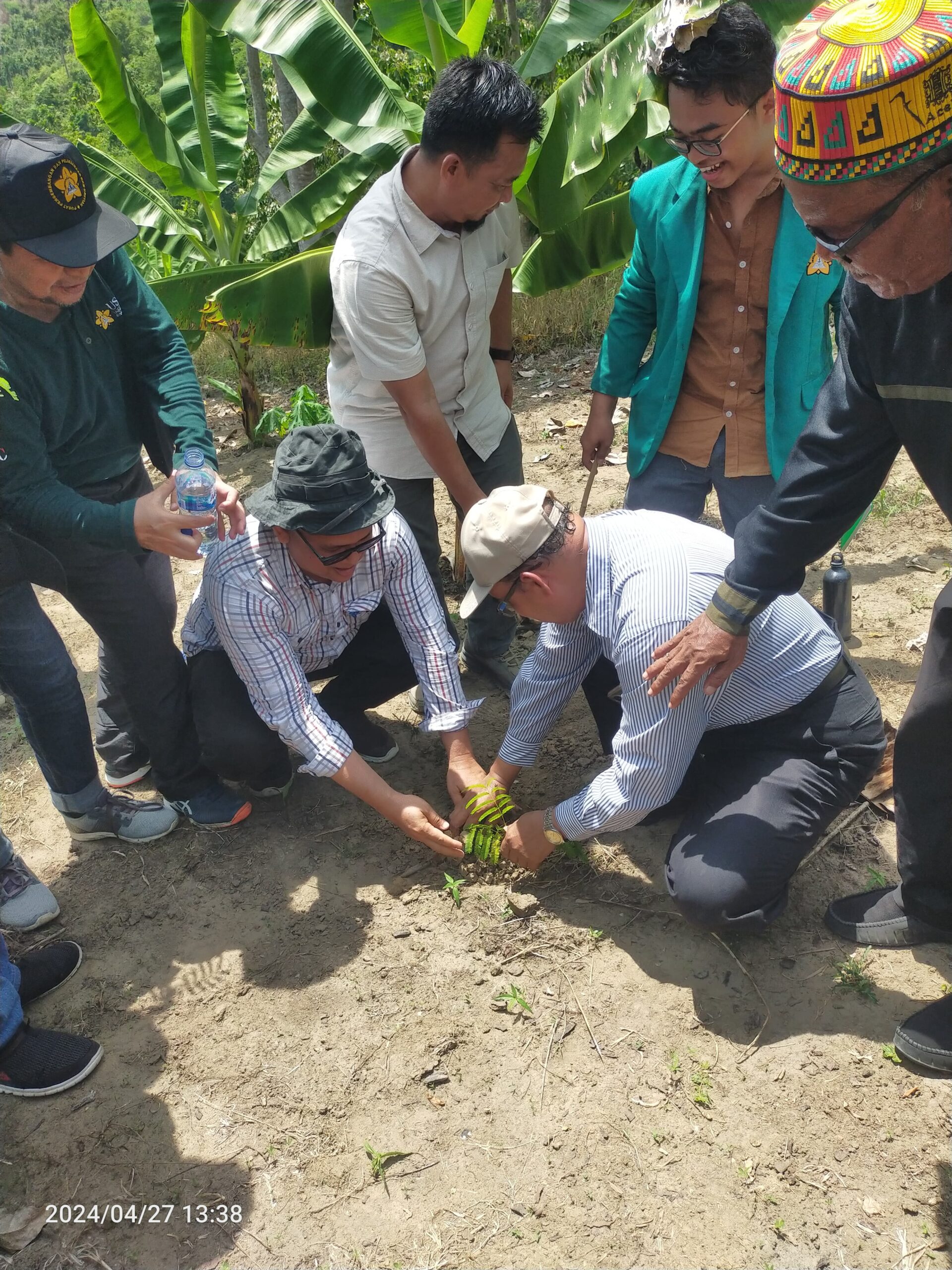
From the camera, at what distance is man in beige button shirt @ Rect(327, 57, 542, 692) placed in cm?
295

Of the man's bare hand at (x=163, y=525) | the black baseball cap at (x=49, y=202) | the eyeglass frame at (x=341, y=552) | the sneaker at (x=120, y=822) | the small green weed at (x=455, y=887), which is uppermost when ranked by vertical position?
the black baseball cap at (x=49, y=202)

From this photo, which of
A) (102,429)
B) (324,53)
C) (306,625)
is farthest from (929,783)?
(324,53)

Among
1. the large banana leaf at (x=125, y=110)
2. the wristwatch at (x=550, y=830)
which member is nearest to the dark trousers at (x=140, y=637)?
the wristwatch at (x=550, y=830)

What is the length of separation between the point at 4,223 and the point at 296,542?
1106 mm

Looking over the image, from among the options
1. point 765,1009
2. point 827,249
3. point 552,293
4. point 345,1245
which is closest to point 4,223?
point 827,249

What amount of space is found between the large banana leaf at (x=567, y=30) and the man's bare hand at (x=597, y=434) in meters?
2.04

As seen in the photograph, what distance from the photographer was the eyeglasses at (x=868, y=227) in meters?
1.73

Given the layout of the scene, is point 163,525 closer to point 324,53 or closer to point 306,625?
point 306,625

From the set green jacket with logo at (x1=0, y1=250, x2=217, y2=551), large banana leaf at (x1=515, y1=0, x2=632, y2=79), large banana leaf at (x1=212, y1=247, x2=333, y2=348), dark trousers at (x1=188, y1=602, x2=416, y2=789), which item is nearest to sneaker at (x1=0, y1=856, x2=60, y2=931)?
dark trousers at (x1=188, y1=602, x2=416, y2=789)

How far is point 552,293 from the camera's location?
25.0 feet

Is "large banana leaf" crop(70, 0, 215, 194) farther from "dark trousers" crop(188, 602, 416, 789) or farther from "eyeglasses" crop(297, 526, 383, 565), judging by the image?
"eyeglasses" crop(297, 526, 383, 565)

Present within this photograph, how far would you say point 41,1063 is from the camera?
260 centimetres

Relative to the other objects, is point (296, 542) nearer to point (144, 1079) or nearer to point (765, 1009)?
point (144, 1079)

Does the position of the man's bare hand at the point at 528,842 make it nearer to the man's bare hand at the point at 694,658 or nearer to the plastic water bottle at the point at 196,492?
the man's bare hand at the point at 694,658
